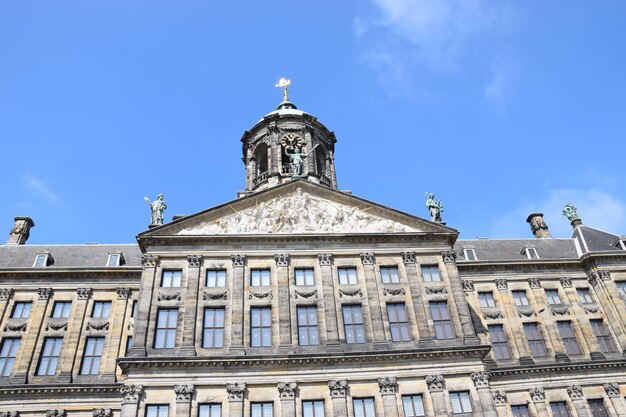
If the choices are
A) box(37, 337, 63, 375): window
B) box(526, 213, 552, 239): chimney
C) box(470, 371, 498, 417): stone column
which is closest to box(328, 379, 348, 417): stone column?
box(470, 371, 498, 417): stone column

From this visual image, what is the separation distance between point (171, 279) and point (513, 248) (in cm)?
2559

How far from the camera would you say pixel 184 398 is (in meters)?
25.7

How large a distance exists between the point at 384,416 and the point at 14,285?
24280 mm

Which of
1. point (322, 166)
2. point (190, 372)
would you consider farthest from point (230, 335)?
point (322, 166)

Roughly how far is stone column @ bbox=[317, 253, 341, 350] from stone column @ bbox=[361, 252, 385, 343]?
1989 mm

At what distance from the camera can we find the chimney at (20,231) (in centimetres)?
4053

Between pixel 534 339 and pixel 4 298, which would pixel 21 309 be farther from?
pixel 534 339

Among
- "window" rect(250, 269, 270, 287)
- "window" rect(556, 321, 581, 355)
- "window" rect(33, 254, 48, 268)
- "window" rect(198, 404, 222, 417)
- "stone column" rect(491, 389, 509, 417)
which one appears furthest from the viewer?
"window" rect(33, 254, 48, 268)

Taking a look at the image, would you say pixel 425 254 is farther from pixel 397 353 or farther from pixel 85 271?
pixel 85 271

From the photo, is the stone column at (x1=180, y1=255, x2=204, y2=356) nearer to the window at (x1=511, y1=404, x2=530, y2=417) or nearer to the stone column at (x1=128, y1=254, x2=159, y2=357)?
the stone column at (x1=128, y1=254, x2=159, y2=357)

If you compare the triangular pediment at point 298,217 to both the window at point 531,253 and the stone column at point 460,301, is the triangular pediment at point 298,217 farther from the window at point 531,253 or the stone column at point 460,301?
the window at point 531,253

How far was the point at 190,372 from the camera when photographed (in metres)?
26.6

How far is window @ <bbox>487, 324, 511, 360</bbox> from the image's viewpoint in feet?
110

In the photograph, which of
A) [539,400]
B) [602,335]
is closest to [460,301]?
[539,400]
